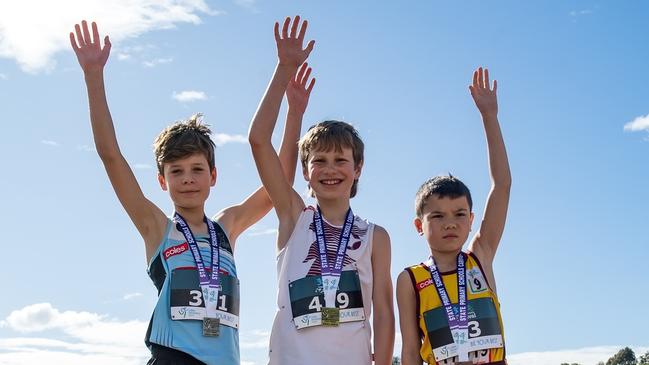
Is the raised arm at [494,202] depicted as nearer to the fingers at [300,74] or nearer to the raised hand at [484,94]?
the raised hand at [484,94]

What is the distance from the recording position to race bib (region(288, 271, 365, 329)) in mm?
6016

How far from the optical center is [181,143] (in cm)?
638

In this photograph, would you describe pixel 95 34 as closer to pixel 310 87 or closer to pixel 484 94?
pixel 310 87

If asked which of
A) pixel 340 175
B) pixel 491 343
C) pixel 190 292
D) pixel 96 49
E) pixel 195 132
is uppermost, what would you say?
pixel 96 49

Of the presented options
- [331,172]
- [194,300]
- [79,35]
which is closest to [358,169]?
[331,172]

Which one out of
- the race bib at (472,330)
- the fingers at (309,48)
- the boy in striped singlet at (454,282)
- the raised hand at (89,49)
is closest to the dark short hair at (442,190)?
the boy in striped singlet at (454,282)

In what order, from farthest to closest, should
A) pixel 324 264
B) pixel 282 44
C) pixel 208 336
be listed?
pixel 282 44
pixel 324 264
pixel 208 336

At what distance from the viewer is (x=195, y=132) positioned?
258 inches

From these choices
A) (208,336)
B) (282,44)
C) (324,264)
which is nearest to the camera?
(208,336)

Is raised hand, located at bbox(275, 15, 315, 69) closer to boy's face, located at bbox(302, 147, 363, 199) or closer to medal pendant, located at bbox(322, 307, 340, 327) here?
boy's face, located at bbox(302, 147, 363, 199)

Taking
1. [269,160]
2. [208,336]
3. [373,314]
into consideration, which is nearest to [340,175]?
[269,160]

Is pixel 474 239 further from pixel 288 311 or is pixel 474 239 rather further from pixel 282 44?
pixel 282 44

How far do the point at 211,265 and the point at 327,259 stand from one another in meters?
0.90

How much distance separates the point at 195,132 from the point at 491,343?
2889mm
